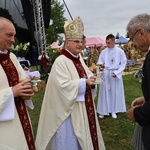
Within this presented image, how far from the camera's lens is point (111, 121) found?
227 inches

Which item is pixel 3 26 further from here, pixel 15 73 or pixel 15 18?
pixel 15 18

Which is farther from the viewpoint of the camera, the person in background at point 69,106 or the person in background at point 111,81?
the person in background at point 111,81

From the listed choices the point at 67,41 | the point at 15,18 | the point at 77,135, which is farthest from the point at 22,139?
the point at 15,18

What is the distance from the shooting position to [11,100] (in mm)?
2330

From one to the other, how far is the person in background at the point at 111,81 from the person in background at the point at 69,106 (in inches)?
105

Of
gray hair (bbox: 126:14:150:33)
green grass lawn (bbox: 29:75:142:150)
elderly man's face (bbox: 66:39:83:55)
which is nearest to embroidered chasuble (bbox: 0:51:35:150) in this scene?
elderly man's face (bbox: 66:39:83:55)

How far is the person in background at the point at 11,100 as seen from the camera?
90.7 inches

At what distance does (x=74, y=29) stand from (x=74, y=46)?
0.28 meters

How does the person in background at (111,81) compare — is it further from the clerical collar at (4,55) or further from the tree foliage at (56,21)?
the tree foliage at (56,21)

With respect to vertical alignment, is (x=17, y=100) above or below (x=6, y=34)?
below

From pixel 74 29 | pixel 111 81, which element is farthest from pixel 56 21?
pixel 74 29

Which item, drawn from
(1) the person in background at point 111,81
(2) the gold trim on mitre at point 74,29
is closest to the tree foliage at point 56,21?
(1) the person in background at point 111,81

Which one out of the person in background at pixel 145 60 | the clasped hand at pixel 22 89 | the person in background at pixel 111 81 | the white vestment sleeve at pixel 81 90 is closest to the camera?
the person in background at pixel 145 60

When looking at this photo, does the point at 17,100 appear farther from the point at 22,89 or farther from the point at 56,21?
the point at 56,21
